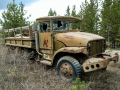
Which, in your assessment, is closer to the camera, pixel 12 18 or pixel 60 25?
pixel 60 25

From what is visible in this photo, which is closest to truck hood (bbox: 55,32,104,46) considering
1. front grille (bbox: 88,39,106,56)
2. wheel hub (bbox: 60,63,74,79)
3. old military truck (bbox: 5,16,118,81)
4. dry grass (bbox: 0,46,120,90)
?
old military truck (bbox: 5,16,118,81)

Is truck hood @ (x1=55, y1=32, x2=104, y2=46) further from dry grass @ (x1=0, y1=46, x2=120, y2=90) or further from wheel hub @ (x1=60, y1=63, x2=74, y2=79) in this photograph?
dry grass @ (x1=0, y1=46, x2=120, y2=90)

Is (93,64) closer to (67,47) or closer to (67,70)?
(67,70)

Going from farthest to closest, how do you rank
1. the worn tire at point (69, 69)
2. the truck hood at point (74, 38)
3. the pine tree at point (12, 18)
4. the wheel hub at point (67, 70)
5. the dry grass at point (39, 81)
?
1. the pine tree at point (12, 18)
2. the truck hood at point (74, 38)
3. the wheel hub at point (67, 70)
4. the worn tire at point (69, 69)
5. the dry grass at point (39, 81)

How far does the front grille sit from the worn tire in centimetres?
65

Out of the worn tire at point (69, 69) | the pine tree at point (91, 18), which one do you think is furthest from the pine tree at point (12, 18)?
the worn tire at point (69, 69)

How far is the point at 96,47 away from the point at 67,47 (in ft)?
3.33

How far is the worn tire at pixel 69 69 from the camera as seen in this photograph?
5.53 meters

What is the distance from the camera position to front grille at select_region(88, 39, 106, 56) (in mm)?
5855

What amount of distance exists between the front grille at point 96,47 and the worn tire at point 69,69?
0.65 metres

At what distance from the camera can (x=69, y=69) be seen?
575 centimetres

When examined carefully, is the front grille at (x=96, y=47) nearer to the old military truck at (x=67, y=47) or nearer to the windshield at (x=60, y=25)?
the old military truck at (x=67, y=47)

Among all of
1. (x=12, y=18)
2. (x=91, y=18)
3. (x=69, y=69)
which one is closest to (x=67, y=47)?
(x=69, y=69)

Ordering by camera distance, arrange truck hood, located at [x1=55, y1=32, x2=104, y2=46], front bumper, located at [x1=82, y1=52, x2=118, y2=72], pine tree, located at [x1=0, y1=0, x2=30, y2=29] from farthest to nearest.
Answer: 1. pine tree, located at [x1=0, y1=0, x2=30, y2=29]
2. truck hood, located at [x1=55, y1=32, x2=104, y2=46]
3. front bumper, located at [x1=82, y1=52, x2=118, y2=72]
